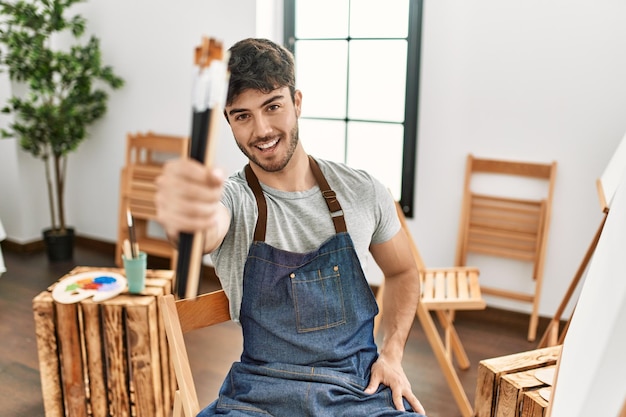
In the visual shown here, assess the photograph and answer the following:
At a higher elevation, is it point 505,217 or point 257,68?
point 257,68

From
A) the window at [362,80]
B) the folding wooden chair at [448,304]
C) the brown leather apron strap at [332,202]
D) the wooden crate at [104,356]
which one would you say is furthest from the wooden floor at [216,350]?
the brown leather apron strap at [332,202]

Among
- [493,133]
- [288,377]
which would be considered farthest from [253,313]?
[493,133]

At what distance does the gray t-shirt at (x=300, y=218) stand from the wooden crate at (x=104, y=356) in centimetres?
75

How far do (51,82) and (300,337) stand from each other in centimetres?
334

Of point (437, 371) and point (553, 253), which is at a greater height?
point (553, 253)

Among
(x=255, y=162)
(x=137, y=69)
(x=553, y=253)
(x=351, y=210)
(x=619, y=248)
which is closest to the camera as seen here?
(x=619, y=248)

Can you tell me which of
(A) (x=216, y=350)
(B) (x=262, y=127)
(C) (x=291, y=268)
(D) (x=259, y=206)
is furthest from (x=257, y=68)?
(A) (x=216, y=350)

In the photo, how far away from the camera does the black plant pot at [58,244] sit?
4.34 m

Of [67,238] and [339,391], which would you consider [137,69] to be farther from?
[339,391]

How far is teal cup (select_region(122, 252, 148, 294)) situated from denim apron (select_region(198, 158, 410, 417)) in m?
0.80

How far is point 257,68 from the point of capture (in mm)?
1320

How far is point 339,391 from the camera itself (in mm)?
1448

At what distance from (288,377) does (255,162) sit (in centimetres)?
55

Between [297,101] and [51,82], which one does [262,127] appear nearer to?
[297,101]
